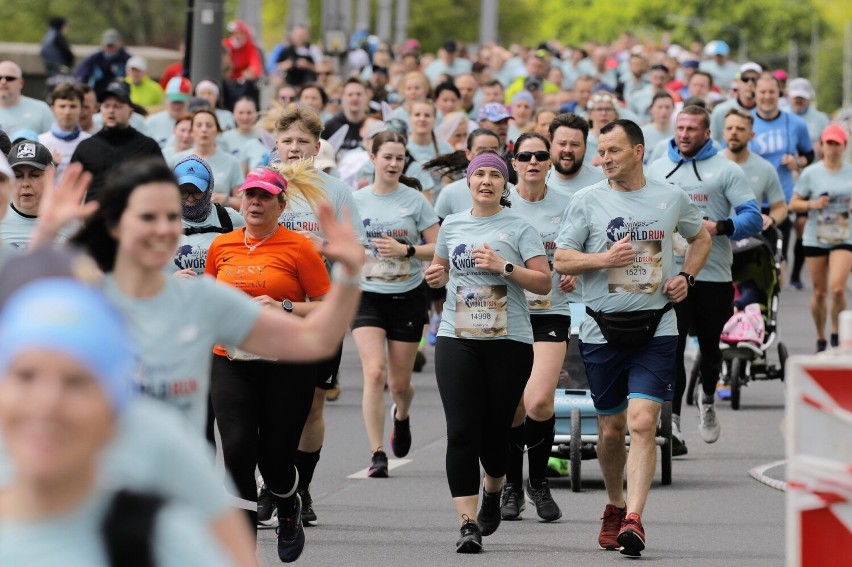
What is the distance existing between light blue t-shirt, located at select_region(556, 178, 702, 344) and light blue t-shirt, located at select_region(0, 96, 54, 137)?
7.48 meters

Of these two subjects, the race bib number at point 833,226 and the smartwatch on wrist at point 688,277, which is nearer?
the smartwatch on wrist at point 688,277

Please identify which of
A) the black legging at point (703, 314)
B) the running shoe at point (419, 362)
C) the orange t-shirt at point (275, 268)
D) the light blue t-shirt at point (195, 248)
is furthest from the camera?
the running shoe at point (419, 362)

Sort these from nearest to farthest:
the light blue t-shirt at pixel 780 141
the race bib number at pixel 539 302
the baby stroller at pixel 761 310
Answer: the race bib number at pixel 539 302 → the baby stroller at pixel 761 310 → the light blue t-shirt at pixel 780 141

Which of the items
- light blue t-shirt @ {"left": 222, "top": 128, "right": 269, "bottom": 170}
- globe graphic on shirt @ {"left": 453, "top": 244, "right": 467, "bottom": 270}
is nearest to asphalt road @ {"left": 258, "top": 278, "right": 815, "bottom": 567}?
globe graphic on shirt @ {"left": 453, "top": 244, "right": 467, "bottom": 270}

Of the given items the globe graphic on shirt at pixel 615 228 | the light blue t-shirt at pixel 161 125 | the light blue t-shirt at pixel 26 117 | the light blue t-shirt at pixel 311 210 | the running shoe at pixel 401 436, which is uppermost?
the light blue t-shirt at pixel 161 125

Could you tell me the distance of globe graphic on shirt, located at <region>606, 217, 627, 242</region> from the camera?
926 centimetres

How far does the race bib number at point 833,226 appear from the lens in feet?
57.4

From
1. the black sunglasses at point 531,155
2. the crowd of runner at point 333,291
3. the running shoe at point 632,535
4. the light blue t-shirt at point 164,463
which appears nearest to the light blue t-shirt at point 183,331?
the crowd of runner at point 333,291

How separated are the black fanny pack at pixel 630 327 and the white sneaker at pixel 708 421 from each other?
367cm

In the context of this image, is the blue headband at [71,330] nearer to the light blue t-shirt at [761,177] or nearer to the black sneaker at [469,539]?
the black sneaker at [469,539]

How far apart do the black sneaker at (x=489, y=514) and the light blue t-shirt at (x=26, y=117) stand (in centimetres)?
752

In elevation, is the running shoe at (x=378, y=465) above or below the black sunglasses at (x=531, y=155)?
below

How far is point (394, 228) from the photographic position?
1181 cm

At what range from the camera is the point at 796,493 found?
16.7ft
